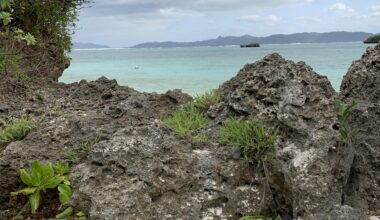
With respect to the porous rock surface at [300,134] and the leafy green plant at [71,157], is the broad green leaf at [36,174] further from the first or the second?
the porous rock surface at [300,134]

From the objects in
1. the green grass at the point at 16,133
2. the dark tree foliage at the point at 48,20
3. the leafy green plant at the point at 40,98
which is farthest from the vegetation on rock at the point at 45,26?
the green grass at the point at 16,133

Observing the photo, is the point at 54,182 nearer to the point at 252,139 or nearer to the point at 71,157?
the point at 71,157

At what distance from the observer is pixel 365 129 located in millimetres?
5270

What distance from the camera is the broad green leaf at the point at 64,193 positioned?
418 cm

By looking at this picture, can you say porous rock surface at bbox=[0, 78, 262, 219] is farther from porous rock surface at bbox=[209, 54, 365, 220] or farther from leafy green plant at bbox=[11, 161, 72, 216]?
porous rock surface at bbox=[209, 54, 365, 220]

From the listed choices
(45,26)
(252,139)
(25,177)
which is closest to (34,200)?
(25,177)

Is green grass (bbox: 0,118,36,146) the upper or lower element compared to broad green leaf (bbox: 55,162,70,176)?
upper

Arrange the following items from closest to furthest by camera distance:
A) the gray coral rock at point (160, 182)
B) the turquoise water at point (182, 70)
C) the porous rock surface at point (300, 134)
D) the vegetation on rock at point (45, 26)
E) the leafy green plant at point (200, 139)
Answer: the gray coral rock at point (160, 182) → the porous rock surface at point (300, 134) → the leafy green plant at point (200, 139) → the vegetation on rock at point (45, 26) → the turquoise water at point (182, 70)

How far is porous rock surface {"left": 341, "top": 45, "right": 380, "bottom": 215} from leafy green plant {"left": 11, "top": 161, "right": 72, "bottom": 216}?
8.15 feet

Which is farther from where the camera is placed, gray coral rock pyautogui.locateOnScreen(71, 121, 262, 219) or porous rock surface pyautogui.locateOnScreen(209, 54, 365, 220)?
porous rock surface pyautogui.locateOnScreen(209, 54, 365, 220)

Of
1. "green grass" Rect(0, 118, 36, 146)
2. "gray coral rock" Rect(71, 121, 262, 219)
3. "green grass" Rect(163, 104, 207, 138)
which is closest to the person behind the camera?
"gray coral rock" Rect(71, 121, 262, 219)

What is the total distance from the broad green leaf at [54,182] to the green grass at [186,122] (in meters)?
1.13

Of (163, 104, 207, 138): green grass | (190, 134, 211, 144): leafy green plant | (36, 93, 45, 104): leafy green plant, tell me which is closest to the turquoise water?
(36, 93, 45, 104): leafy green plant

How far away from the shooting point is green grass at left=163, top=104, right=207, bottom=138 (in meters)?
4.82
